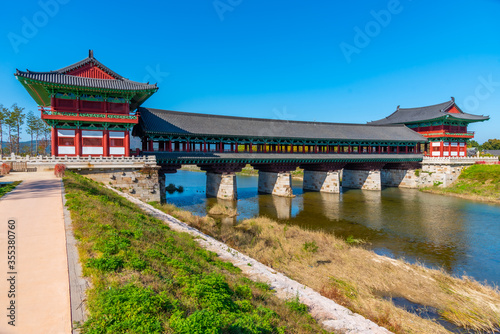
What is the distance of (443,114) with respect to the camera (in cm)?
4734

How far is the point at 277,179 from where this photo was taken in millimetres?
40375

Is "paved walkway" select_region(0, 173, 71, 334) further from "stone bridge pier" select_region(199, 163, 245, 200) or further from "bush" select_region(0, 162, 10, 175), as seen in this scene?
"stone bridge pier" select_region(199, 163, 245, 200)

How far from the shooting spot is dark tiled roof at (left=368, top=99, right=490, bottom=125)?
48.6 m

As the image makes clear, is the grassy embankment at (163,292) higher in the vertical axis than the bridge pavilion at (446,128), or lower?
lower

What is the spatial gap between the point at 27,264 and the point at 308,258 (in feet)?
39.6

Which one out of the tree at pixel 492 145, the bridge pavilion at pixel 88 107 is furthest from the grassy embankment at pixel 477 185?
the tree at pixel 492 145

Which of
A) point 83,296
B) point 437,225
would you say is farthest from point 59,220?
point 437,225

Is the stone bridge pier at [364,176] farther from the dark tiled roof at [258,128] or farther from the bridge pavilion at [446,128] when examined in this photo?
the bridge pavilion at [446,128]

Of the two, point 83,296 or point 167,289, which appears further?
point 167,289

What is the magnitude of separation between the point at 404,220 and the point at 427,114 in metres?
35.6

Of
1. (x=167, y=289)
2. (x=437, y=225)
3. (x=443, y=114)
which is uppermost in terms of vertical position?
(x=443, y=114)

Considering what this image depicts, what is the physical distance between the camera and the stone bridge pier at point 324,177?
43156mm

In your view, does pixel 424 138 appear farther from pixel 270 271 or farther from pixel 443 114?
pixel 270 271

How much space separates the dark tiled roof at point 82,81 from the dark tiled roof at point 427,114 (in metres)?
50.1
